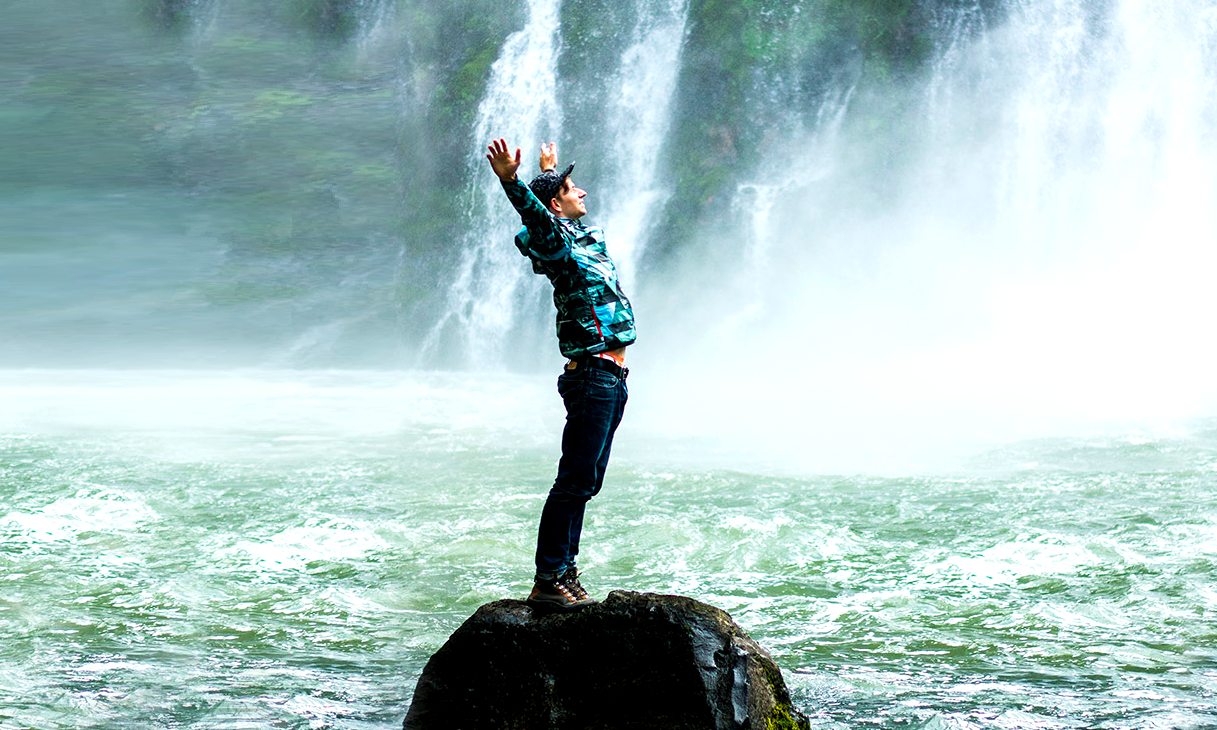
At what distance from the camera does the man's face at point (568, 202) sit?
14.6ft

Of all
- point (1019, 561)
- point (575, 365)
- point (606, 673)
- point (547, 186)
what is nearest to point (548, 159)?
point (547, 186)

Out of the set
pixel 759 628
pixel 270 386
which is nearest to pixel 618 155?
pixel 270 386

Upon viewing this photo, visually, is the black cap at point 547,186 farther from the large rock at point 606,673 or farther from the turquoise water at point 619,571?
the turquoise water at point 619,571

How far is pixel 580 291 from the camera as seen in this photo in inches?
173

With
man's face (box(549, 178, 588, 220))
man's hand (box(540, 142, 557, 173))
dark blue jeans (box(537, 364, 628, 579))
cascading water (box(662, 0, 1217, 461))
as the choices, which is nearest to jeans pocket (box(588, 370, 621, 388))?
dark blue jeans (box(537, 364, 628, 579))

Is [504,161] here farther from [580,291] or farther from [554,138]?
[554,138]

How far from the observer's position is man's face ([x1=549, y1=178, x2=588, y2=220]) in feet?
14.6

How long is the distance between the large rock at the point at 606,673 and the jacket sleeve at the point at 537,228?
130cm

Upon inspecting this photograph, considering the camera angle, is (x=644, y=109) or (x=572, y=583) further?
(x=644, y=109)

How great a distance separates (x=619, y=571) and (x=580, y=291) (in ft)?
11.9

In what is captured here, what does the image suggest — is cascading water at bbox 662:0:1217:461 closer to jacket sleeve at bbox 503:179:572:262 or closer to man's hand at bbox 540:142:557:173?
man's hand at bbox 540:142:557:173

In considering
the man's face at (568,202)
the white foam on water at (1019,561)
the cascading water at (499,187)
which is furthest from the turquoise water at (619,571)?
the cascading water at (499,187)

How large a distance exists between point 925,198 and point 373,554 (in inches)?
832

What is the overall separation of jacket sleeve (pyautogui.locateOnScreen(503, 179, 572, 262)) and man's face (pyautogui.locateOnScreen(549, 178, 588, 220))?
0.08m
